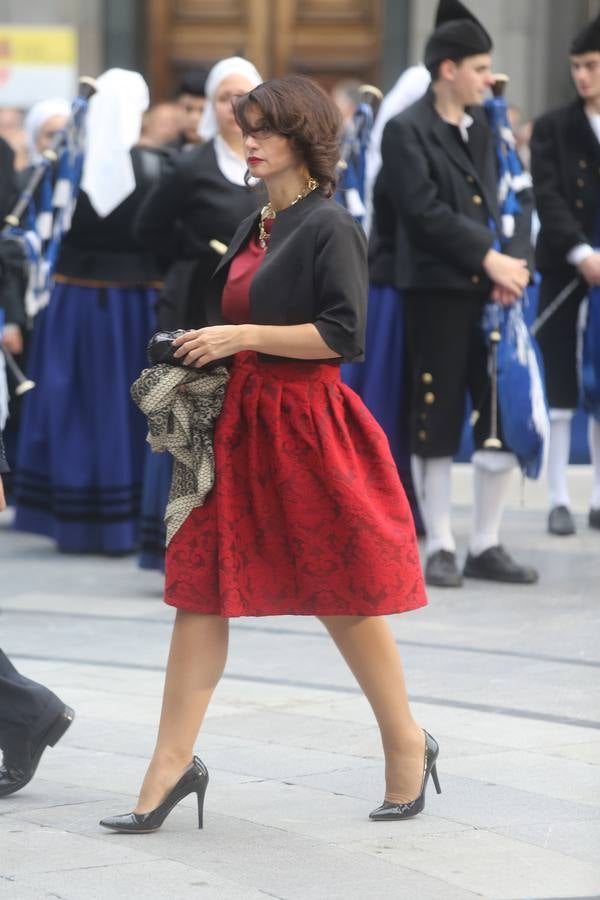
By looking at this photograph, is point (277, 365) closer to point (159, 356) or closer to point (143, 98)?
point (159, 356)

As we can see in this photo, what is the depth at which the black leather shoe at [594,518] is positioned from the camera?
28.0 ft

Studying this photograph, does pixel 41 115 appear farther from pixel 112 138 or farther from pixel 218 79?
pixel 218 79

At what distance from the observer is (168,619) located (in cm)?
670

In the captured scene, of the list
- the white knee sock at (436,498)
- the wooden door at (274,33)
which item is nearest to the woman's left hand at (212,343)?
the white knee sock at (436,498)

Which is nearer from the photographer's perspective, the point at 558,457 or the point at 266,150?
the point at 266,150

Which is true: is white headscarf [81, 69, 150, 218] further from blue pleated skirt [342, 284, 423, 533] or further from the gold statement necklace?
the gold statement necklace

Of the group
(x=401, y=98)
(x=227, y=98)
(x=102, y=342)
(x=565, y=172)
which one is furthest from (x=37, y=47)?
(x=227, y=98)

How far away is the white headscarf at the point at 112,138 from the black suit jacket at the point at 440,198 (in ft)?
4.29

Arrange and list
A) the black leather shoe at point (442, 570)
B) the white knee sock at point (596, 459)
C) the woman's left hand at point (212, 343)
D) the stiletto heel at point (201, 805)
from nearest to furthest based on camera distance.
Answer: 1. the woman's left hand at point (212, 343)
2. the stiletto heel at point (201, 805)
3. the black leather shoe at point (442, 570)
4. the white knee sock at point (596, 459)

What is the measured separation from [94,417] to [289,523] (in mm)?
4229

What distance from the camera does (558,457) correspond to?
852 cm

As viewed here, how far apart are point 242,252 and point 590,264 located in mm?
4127

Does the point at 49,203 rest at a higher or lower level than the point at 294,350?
lower

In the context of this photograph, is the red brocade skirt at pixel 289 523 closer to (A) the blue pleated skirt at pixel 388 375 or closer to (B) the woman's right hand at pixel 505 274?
(B) the woman's right hand at pixel 505 274
